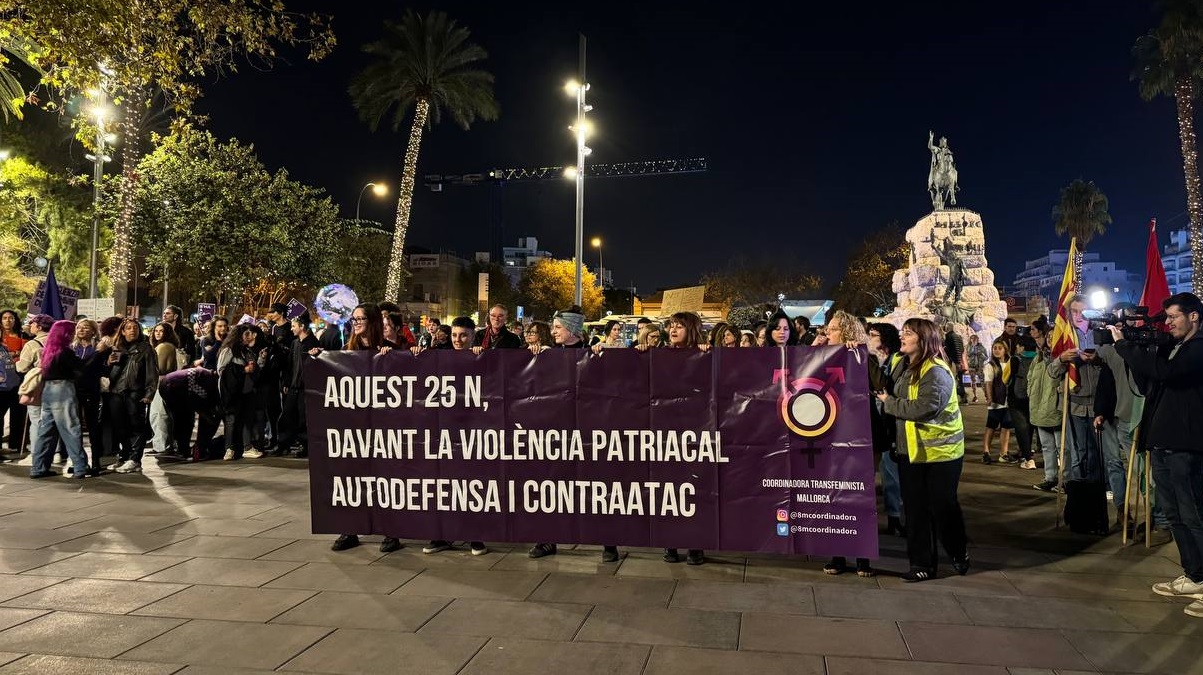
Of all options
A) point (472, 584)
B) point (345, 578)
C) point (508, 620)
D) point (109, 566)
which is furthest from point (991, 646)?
point (109, 566)

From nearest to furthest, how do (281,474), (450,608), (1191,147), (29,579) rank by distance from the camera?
(450,608) < (29,579) < (281,474) < (1191,147)

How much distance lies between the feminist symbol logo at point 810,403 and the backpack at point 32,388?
8.45m

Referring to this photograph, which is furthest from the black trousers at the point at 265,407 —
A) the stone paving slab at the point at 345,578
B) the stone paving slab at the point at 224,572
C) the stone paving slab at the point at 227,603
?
the stone paving slab at the point at 227,603

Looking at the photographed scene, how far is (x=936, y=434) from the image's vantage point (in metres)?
4.89

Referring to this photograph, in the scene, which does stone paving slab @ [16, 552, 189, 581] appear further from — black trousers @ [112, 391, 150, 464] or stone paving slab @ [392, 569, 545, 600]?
black trousers @ [112, 391, 150, 464]

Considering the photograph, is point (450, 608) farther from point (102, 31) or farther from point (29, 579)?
point (102, 31)

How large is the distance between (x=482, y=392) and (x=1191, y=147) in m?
37.3

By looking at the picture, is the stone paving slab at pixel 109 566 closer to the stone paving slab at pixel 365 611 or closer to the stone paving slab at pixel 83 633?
the stone paving slab at pixel 83 633

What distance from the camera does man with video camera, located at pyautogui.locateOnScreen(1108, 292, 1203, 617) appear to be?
4.54m

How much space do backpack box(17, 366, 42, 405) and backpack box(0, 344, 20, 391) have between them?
1.52 m

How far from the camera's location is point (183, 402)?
1020 centimetres

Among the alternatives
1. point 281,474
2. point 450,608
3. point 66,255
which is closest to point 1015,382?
point 450,608

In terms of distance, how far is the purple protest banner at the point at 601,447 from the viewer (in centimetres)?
491

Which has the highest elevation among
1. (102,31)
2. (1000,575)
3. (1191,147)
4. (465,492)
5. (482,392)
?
(1191,147)
